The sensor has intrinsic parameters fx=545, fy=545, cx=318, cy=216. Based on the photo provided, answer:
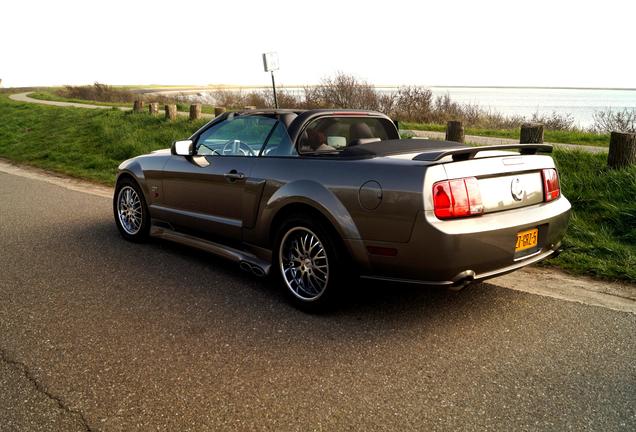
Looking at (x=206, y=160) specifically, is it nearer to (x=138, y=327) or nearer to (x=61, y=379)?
(x=138, y=327)

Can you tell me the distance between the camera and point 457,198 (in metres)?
3.36

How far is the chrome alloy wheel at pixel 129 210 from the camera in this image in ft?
19.3

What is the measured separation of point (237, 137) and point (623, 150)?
207 inches

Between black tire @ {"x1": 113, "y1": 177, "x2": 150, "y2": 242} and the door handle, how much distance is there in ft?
5.05

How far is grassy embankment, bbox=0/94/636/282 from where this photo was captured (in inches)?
210

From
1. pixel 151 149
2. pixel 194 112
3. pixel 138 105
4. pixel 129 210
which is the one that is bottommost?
pixel 151 149

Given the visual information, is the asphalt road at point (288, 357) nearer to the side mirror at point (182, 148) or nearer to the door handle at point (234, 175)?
the door handle at point (234, 175)

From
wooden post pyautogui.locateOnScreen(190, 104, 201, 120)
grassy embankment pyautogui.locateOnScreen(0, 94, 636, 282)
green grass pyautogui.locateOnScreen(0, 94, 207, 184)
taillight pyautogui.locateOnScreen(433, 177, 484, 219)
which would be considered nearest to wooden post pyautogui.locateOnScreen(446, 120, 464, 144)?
grassy embankment pyautogui.locateOnScreen(0, 94, 636, 282)

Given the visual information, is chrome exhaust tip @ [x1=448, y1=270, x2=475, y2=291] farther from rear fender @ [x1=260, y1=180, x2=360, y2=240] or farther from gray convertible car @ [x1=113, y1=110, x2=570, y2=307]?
rear fender @ [x1=260, y1=180, x2=360, y2=240]

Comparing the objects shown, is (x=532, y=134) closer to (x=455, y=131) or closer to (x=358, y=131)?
(x=455, y=131)

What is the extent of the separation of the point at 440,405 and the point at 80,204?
6.89 meters

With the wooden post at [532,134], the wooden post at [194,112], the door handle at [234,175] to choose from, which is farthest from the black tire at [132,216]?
the wooden post at [194,112]

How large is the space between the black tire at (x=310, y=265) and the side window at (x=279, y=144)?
0.56 m

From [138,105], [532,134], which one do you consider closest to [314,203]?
[532,134]
